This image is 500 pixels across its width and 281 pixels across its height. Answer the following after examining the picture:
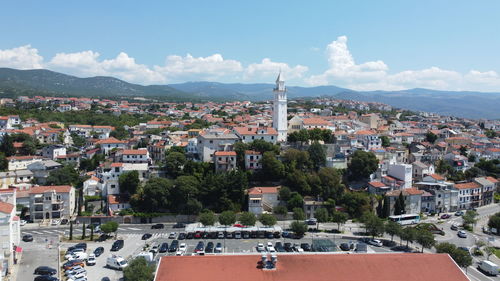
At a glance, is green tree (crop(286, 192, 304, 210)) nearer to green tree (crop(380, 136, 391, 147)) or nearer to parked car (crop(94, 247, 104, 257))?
parked car (crop(94, 247, 104, 257))

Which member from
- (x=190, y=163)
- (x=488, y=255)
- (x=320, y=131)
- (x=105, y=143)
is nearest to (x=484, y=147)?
(x=320, y=131)

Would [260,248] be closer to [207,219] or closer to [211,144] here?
[207,219]

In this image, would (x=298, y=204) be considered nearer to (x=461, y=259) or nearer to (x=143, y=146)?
(x=461, y=259)

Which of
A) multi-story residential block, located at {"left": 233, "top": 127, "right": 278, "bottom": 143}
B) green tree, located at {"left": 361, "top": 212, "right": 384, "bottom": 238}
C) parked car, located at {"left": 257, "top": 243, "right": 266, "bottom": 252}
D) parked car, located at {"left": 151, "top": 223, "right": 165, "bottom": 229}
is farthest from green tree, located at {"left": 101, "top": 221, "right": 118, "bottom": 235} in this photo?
green tree, located at {"left": 361, "top": 212, "right": 384, "bottom": 238}

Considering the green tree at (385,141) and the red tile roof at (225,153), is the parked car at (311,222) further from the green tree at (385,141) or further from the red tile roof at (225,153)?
the green tree at (385,141)

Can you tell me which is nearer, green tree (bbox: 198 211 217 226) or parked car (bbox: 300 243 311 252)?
parked car (bbox: 300 243 311 252)

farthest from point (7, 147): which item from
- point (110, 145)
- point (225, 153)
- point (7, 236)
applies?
point (225, 153)
